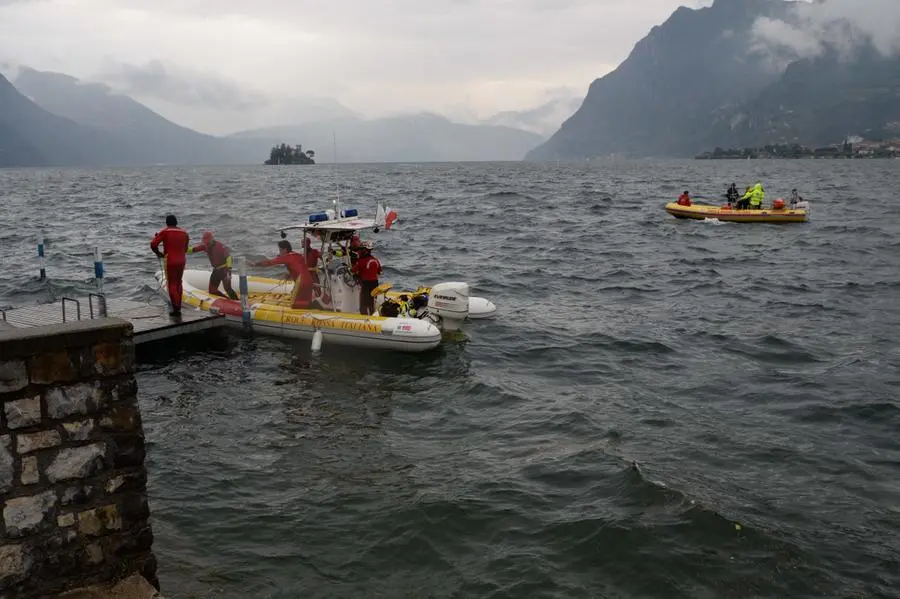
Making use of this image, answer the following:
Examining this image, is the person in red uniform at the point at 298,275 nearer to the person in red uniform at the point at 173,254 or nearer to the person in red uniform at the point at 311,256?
the person in red uniform at the point at 311,256

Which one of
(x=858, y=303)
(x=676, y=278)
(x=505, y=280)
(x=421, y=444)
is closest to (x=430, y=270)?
(x=505, y=280)

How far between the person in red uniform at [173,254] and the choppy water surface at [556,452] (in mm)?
1307

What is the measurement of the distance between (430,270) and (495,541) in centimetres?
1794

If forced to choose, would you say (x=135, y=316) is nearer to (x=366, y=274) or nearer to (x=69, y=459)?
(x=366, y=274)

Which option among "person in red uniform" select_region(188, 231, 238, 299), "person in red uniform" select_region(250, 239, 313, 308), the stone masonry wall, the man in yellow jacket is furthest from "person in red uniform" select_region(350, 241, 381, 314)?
the man in yellow jacket

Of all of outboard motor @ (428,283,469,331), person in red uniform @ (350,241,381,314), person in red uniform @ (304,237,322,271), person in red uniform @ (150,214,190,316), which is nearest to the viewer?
person in red uniform @ (150,214,190,316)

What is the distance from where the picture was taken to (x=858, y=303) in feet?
64.9

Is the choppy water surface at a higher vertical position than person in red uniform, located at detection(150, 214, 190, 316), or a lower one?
lower

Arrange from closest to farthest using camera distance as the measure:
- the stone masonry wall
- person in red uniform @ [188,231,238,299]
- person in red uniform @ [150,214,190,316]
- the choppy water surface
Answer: the stone masonry wall, the choppy water surface, person in red uniform @ [150,214,190,316], person in red uniform @ [188,231,238,299]

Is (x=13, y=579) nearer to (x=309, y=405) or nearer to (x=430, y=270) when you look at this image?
(x=309, y=405)

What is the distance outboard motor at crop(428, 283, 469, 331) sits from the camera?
15.6 m

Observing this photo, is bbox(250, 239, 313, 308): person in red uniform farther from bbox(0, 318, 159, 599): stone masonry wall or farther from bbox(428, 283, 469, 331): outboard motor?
bbox(0, 318, 159, 599): stone masonry wall

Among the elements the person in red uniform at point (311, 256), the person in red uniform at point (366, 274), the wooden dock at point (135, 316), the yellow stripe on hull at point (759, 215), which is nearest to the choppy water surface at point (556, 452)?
the wooden dock at point (135, 316)

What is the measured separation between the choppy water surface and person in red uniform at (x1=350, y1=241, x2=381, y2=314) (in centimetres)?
127
